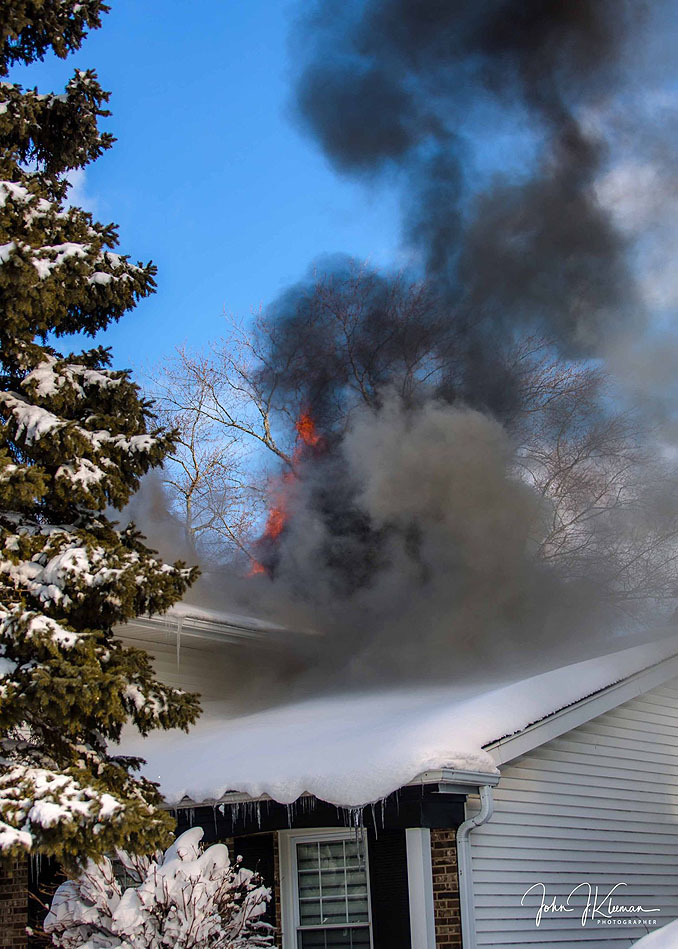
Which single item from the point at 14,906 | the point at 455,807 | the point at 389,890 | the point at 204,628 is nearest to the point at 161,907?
the point at 389,890

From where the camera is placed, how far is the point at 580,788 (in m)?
9.32

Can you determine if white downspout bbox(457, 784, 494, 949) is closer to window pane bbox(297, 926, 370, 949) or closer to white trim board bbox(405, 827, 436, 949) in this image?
white trim board bbox(405, 827, 436, 949)

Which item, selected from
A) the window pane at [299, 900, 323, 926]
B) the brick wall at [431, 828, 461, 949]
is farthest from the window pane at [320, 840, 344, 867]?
the brick wall at [431, 828, 461, 949]

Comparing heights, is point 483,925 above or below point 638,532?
below

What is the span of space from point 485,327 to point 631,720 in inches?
414

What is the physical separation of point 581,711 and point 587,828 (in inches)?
44.6

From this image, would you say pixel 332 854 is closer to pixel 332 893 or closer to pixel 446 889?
pixel 332 893

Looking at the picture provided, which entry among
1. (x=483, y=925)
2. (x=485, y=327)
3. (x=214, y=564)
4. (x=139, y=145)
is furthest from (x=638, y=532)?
(x=483, y=925)

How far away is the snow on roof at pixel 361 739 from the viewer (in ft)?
24.3

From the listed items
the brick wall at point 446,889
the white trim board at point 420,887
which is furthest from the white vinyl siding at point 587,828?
the white trim board at point 420,887

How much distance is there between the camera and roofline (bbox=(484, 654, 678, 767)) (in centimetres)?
797

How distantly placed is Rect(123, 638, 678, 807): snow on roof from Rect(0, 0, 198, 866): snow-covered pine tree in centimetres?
172

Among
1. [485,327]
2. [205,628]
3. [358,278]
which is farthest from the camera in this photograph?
[358,278]

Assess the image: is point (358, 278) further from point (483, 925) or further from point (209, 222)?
point (483, 925)
